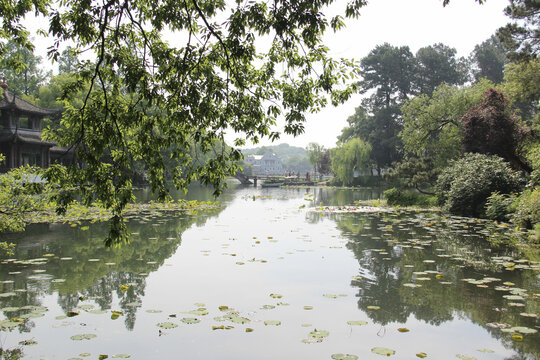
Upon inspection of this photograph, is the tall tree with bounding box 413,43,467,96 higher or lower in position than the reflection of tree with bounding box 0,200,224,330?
higher

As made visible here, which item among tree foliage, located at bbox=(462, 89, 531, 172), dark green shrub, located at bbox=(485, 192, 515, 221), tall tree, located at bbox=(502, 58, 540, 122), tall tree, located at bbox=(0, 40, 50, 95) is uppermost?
tall tree, located at bbox=(0, 40, 50, 95)

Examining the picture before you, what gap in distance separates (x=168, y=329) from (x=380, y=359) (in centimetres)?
229

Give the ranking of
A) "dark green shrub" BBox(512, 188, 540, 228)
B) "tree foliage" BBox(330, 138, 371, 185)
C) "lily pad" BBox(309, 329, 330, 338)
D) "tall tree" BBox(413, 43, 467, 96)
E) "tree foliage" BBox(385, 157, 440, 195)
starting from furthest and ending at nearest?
"tall tree" BBox(413, 43, 467, 96) → "tree foliage" BBox(330, 138, 371, 185) → "tree foliage" BBox(385, 157, 440, 195) → "dark green shrub" BBox(512, 188, 540, 228) → "lily pad" BBox(309, 329, 330, 338)

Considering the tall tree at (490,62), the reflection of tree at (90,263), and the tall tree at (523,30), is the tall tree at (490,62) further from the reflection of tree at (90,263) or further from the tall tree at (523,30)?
the reflection of tree at (90,263)

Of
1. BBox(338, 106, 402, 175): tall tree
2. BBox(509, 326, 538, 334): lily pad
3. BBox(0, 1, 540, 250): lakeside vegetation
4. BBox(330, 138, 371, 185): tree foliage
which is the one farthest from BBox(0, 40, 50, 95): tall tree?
BBox(509, 326, 538, 334): lily pad

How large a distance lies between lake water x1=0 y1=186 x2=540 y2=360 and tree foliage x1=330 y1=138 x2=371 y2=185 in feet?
142

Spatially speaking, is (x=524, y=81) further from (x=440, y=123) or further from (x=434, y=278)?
(x=434, y=278)

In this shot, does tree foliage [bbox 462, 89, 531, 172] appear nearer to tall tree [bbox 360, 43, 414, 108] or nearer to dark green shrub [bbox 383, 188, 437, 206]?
dark green shrub [bbox 383, 188, 437, 206]

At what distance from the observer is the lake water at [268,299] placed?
422 cm

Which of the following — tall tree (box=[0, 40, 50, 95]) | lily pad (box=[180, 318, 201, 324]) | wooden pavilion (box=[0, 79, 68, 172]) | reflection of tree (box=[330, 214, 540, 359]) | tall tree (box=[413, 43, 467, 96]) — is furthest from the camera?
tall tree (box=[413, 43, 467, 96])

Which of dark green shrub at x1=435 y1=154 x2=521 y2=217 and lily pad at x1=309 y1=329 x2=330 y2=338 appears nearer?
lily pad at x1=309 y1=329 x2=330 y2=338

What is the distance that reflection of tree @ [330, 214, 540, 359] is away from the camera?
5055 mm

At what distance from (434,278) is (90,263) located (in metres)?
6.09

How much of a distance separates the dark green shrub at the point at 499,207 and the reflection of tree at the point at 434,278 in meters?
2.05
